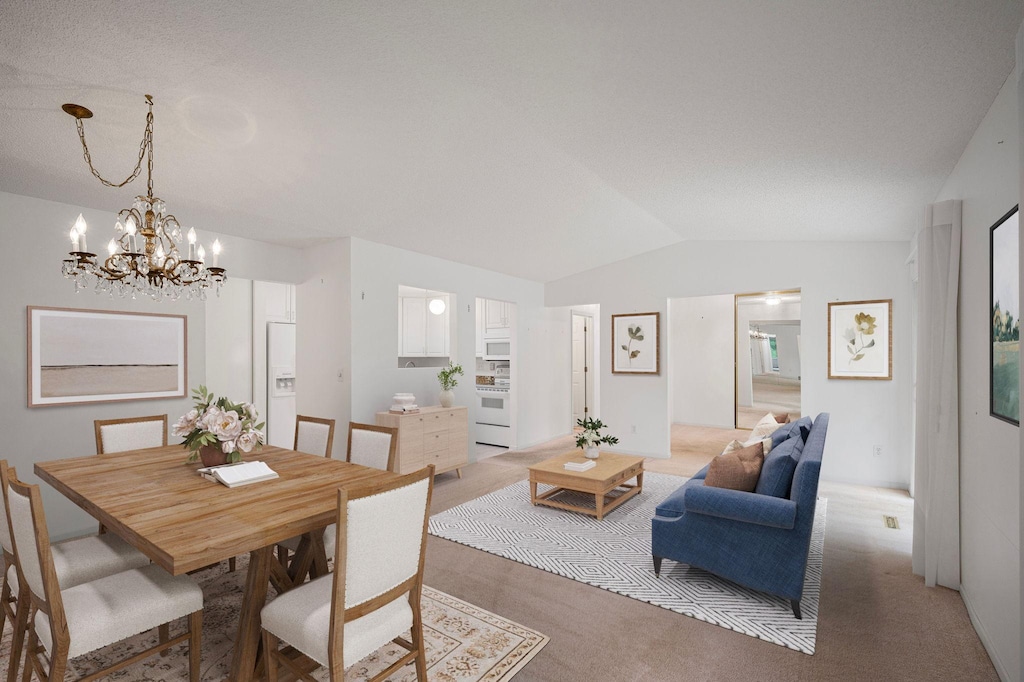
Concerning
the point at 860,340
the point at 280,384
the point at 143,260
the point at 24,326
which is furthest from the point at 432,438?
the point at 860,340

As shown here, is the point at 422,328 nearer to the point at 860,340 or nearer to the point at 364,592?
the point at 860,340

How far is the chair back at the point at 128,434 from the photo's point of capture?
10.4ft

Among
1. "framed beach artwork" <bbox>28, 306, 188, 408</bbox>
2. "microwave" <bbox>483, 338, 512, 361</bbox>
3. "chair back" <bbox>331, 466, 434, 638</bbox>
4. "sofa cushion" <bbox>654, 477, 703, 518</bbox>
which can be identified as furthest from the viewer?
"microwave" <bbox>483, 338, 512, 361</bbox>

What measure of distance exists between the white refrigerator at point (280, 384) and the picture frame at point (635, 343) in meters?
4.18

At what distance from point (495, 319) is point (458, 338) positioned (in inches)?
55.9

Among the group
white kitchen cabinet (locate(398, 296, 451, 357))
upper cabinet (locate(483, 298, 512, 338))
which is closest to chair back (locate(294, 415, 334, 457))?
white kitchen cabinet (locate(398, 296, 451, 357))

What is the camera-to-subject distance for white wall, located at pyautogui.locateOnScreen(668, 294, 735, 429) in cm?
904

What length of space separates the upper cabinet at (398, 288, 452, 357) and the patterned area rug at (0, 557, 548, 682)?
A: 14.0ft

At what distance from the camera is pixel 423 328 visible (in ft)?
22.2

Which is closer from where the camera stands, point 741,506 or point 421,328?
point 741,506

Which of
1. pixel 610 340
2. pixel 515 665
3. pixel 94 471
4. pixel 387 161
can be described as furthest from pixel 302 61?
pixel 610 340

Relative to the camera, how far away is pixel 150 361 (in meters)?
4.07

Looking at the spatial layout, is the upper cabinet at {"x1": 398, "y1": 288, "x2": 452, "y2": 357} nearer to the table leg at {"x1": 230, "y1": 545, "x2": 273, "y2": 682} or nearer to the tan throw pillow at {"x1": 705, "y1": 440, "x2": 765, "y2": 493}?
the tan throw pillow at {"x1": 705, "y1": 440, "x2": 765, "y2": 493}

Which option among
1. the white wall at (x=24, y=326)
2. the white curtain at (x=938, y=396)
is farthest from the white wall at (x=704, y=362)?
the white wall at (x=24, y=326)
